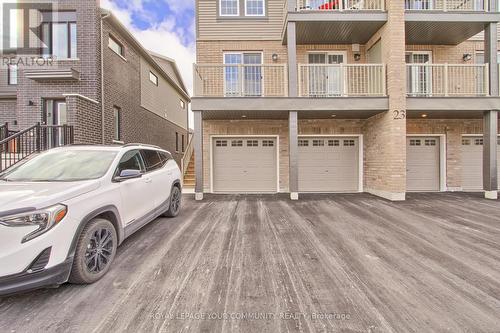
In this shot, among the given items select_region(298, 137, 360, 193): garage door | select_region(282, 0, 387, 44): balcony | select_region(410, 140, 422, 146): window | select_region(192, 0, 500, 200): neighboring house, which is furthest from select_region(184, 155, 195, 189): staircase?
select_region(410, 140, 422, 146): window

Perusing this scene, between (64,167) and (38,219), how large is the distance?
138cm

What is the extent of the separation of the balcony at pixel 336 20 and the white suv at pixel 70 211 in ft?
24.0

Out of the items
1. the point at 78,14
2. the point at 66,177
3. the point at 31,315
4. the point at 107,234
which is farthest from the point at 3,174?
the point at 78,14

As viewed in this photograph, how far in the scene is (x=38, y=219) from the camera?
7.81 ft

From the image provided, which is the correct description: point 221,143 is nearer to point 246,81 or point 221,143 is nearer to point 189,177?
point 189,177

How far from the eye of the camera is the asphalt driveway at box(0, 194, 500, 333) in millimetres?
2232

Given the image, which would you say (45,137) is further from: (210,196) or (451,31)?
(451,31)

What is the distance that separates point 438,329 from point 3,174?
19.2 ft

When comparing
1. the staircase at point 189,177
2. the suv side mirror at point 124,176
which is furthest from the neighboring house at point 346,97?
the suv side mirror at point 124,176

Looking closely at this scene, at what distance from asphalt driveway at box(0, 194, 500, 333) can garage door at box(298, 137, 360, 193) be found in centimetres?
439

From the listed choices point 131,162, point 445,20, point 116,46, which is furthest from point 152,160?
point 445,20

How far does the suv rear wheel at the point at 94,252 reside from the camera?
2727mm

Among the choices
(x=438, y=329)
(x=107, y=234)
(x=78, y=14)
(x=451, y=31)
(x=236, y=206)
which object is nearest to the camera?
(x=438, y=329)

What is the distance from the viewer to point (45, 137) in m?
7.81
